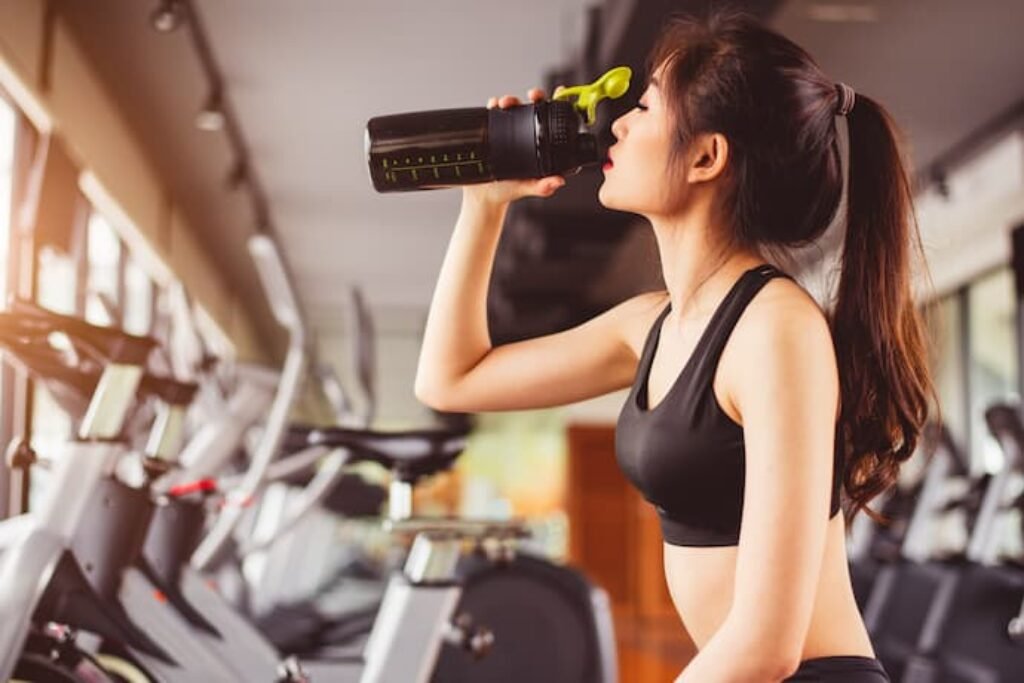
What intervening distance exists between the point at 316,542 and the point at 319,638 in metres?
1.94

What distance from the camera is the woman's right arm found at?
1157mm

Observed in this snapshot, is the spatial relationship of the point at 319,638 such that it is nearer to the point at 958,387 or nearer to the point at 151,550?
the point at 151,550

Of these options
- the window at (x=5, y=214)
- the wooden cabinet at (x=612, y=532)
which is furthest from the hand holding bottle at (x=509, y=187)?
the wooden cabinet at (x=612, y=532)

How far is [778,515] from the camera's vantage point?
0.83 meters

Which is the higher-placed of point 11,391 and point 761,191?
point 761,191

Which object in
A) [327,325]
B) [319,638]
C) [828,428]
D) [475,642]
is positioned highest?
[327,325]

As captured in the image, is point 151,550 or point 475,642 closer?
point 475,642

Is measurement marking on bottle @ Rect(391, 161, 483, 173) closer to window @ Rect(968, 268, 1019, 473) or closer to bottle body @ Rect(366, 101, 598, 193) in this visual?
bottle body @ Rect(366, 101, 598, 193)

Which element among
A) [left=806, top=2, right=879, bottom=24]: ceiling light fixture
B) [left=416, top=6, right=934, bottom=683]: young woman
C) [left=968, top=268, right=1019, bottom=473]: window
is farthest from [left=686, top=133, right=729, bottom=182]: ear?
[left=968, top=268, right=1019, bottom=473]: window

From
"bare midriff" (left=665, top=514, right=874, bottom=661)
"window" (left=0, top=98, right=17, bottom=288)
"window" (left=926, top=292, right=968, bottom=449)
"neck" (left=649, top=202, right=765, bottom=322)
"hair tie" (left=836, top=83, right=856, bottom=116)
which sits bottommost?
"bare midriff" (left=665, top=514, right=874, bottom=661)

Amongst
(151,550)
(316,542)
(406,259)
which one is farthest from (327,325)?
(151,550)

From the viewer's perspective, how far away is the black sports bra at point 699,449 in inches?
35.8

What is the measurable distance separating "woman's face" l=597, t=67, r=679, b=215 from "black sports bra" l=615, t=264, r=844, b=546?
0.36 feet

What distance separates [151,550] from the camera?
242cm
